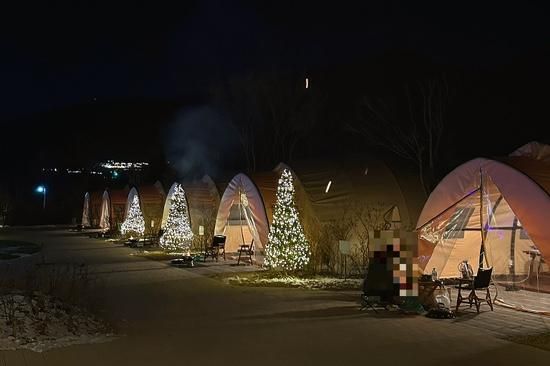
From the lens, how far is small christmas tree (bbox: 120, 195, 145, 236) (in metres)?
31.2

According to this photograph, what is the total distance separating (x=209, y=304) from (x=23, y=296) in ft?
11.9

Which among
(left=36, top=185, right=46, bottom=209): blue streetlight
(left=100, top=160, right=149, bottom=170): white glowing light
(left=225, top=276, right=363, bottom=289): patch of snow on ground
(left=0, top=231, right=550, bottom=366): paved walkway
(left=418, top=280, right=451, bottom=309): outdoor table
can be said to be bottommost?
(left=0, top=231, right=550, bottom=366): paved walkway

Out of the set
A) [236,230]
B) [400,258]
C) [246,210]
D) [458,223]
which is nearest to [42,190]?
[236,230]

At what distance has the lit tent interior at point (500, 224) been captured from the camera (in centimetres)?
983

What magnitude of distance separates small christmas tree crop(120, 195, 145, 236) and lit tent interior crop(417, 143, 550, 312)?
20.7 m

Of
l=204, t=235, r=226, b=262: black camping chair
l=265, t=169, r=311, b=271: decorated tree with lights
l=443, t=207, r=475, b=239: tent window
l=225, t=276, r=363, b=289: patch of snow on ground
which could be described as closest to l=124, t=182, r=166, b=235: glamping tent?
l=204, t=235, r=226, b=262: black camping chair

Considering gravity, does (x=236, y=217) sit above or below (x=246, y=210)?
below

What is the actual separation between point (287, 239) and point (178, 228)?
9.95 m

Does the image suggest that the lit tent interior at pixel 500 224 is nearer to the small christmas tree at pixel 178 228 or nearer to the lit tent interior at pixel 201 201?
the lit tent interior at pixel 201 201

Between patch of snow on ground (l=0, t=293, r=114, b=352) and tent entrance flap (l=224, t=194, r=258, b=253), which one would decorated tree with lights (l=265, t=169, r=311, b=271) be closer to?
tent entrance flap (l=224, t=194, r=258, b=253)

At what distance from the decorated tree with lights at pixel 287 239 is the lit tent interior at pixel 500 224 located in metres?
3.60

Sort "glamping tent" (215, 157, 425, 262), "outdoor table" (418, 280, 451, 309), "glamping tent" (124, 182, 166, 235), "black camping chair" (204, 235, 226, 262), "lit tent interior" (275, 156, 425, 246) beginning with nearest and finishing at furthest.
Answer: "outdoor table" (418, 280, 451, 309) → "lit tent interior" (275, 156, 425, 246) → "glamping tent" (215, 157, 425, 262) → "black camping chair" (204, 235, 226, 262) → "glamping tent" (124, 182, 166, 235)

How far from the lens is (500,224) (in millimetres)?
13766

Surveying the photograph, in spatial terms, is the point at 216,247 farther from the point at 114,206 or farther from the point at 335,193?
the point at 114,206
